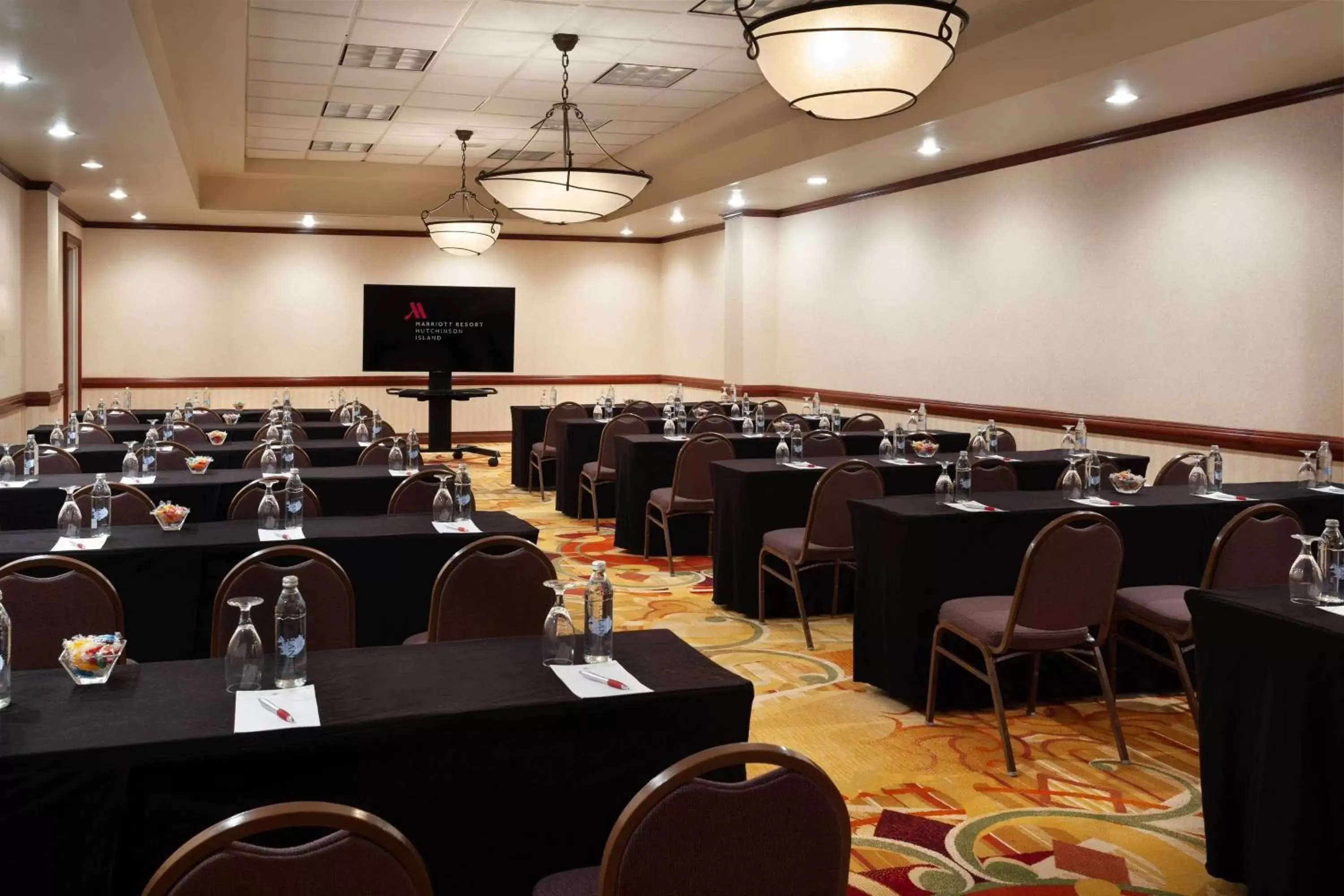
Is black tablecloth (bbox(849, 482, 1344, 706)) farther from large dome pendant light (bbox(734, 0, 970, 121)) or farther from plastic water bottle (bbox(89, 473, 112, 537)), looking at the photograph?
plastic water bottle (bbox(89, 473, 112, 537))

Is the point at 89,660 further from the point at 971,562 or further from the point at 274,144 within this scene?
the point at 274,144

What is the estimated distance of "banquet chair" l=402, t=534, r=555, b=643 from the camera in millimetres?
3904

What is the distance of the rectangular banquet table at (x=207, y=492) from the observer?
617 cm

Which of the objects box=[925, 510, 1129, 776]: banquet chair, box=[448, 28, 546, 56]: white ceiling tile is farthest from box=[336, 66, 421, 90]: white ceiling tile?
box=[925, 510, 1129, 776]: banquet chair

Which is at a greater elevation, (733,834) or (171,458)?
(171,458)

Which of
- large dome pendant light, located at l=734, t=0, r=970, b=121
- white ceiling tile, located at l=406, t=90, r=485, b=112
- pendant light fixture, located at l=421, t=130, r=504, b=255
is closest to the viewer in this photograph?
large dome pendant light, located at l=734, t=0, r=970, b=121

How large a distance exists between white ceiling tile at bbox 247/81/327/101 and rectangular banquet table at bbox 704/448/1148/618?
6.07 metres

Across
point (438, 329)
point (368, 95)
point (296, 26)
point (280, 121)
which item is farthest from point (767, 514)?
point (438, 329)

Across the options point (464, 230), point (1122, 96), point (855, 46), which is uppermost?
point (1122, 96)

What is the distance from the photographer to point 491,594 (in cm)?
397

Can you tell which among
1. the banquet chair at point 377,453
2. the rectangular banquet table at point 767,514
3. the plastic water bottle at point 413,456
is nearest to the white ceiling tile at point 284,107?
the banquet chair at point 377,453

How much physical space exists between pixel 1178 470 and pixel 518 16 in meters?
5.35

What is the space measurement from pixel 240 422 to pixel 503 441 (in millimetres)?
6792

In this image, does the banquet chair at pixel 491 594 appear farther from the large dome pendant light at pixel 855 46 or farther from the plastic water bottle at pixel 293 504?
the large dome pendant light at pixel 855 46
